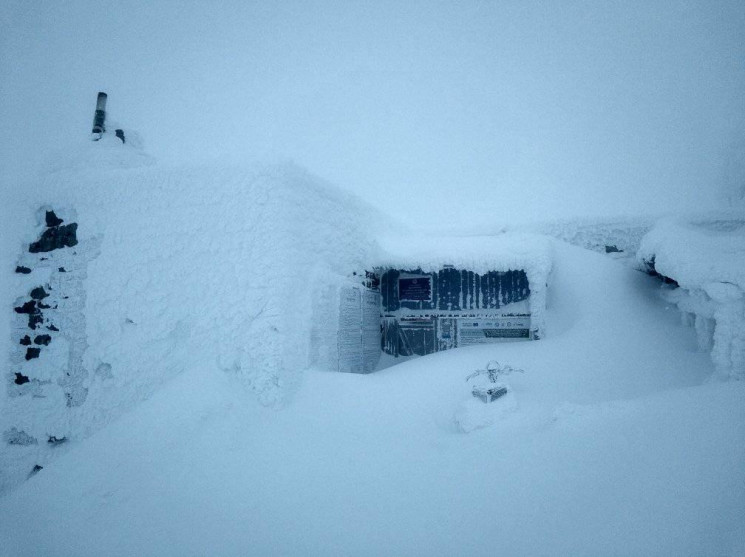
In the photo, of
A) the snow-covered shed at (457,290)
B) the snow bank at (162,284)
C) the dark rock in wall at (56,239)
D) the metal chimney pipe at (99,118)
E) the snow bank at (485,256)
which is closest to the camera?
the snow bank at (162,284)

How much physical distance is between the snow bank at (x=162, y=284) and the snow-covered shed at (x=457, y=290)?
1889 mm

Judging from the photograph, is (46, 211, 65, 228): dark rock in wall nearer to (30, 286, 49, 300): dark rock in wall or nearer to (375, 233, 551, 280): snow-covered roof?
(30, 286, 49, 300): dark rock in wall

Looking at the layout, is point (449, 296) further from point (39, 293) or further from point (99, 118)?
point (99, 118)

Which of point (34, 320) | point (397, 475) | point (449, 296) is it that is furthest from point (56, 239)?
point (449, 296)

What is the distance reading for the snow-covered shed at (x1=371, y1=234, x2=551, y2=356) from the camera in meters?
6.83

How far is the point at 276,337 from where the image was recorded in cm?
458

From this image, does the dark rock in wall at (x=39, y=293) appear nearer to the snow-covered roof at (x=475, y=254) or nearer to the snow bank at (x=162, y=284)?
the snow bank at (x=162, y=284)

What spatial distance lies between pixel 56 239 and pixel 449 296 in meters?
6.27

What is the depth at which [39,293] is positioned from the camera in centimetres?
570

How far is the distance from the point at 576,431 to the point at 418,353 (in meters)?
4.28

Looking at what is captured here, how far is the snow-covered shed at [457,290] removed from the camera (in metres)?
6.83

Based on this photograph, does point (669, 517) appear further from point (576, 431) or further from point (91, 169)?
point (91, 169)

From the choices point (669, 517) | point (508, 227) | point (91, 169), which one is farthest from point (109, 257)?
point (508, 227)

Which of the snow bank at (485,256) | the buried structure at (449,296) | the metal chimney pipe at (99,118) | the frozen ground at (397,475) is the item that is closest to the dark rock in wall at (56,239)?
the metal chimney pipe at (99,118)
